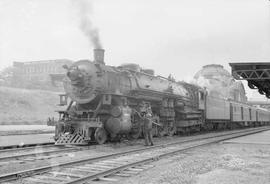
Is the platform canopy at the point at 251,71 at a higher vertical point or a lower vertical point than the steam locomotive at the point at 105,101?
higher

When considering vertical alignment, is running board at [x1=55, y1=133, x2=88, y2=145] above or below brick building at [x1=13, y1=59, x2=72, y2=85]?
below

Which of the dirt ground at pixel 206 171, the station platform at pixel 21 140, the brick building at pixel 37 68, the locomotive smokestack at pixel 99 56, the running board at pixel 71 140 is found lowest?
the dirt ground at pixel 206 171

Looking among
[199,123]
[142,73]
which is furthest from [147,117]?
[199,123]

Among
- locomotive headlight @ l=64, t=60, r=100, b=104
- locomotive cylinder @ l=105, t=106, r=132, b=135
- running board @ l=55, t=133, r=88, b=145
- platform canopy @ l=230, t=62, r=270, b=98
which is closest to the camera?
running board @ l=55, t=133, r=88, b=145

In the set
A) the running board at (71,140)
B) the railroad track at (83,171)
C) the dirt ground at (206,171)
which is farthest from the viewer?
the running board at (71,140)

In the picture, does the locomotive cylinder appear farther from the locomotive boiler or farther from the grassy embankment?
the grassy embankment

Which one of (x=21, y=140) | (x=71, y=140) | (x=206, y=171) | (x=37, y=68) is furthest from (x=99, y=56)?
(x=37, y=68)

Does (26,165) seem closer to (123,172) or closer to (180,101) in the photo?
(123,172)

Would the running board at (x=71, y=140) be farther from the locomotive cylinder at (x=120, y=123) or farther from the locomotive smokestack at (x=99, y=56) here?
the locomotive smokestack at (x=99, y=56)

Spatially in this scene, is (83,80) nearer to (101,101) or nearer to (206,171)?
(101,101)

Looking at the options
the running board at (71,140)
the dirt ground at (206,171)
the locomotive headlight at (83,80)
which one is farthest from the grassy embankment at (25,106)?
the dirt ground at (206,171)

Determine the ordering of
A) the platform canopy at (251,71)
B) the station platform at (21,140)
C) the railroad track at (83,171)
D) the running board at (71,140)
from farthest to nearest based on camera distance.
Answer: the platform canopy at (251,71), the station platform at (21,140), the running board at (71,140), the railroad track at (83,171)

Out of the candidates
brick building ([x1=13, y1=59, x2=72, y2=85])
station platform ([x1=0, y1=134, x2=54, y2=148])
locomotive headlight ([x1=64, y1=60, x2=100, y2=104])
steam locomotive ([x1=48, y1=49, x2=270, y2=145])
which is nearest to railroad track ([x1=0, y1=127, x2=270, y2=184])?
steam locomotive ([x1=48, y1=49, x2=270, y2=145])

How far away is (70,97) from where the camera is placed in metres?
13.8
